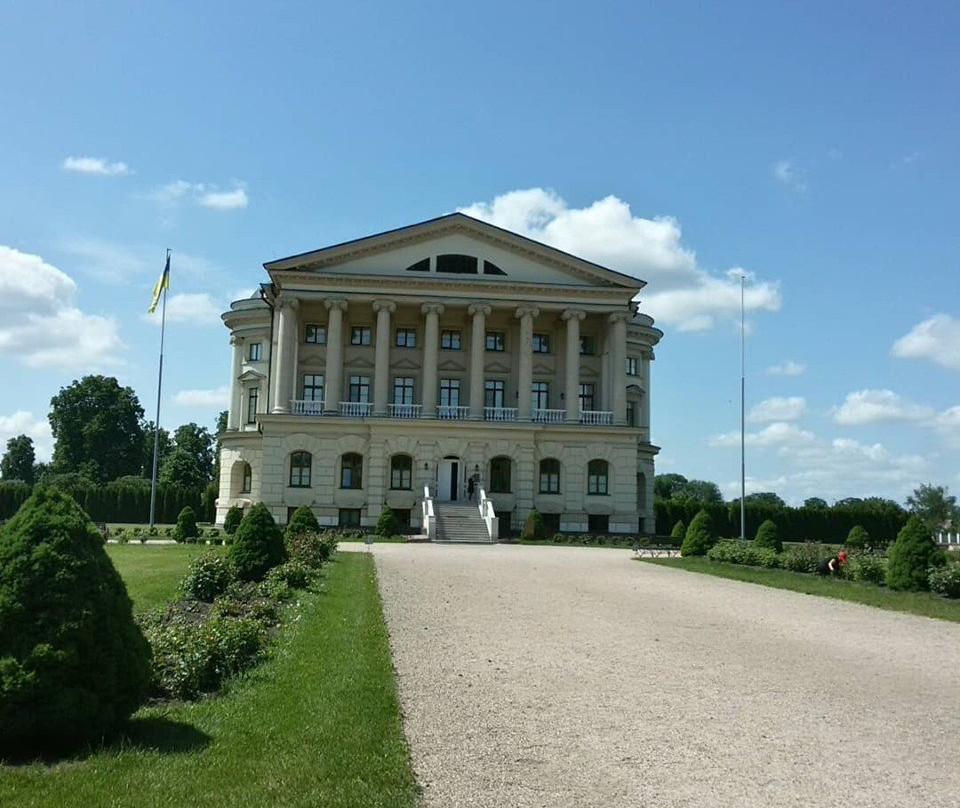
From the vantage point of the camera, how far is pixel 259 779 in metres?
6.65

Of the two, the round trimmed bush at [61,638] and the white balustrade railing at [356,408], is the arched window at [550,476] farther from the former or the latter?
the round trimmed bush at [61,638]

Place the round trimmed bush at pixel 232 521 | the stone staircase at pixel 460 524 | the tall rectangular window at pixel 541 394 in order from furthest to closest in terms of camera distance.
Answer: the tall rectangular window at pixel 541 394 → the stone staircase at pixel 460 524 → the round trimmed bush at pixel 232 521

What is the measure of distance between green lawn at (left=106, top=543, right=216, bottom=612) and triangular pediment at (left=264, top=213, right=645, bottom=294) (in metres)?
23.4

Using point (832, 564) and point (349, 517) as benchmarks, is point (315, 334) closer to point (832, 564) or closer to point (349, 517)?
point (349, 517)

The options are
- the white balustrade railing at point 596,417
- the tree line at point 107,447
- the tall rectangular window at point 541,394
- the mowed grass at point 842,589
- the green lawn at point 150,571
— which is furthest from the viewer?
the tree line at point 107,447

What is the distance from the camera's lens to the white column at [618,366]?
5719 centimetres

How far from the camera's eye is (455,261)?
5694 centimetres

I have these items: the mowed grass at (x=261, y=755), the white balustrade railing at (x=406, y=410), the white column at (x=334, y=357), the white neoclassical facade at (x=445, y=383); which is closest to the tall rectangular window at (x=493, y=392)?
the white neoclassical facade at (x=445, y=383)

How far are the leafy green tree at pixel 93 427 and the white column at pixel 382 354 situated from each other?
58270 millimetres

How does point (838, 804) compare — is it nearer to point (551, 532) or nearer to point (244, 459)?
point (551, 532)

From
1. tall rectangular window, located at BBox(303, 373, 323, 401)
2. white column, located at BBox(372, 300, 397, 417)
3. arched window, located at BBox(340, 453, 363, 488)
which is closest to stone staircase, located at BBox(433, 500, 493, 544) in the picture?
arched window, located at BBox(340, 453, 363, 488)

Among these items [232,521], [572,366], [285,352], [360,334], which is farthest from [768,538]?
[360,334]

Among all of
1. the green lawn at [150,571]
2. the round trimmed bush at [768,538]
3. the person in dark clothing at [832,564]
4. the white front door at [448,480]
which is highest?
the white front door at [448,480]

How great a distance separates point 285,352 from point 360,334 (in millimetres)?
5915
